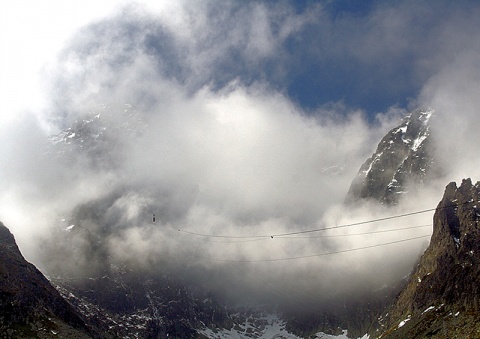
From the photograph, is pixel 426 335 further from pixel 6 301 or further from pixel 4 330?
pixel 6 301

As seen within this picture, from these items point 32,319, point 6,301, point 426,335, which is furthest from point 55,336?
point 426,335

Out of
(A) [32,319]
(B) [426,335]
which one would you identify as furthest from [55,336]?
(B) [426,335]

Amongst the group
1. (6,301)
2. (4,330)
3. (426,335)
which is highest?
(426,335)

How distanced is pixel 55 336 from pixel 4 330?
24683 mm

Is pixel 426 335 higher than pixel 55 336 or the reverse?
higher

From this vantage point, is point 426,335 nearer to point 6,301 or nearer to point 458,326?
point 458,326

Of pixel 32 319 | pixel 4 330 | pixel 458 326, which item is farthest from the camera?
pixel 32 319

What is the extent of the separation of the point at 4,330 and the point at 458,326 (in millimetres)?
178438

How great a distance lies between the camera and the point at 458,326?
184 metres

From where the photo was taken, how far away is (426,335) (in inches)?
7608

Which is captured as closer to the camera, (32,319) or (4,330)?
(4,330)

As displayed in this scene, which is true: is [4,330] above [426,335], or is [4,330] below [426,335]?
below

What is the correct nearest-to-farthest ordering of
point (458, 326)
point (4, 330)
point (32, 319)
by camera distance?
point (4, 330)
point (458, 326)
point (32, 319)

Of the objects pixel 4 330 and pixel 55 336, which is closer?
pixel 4 330
